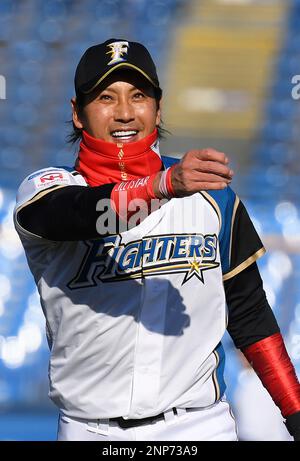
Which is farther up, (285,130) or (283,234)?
(285,130)

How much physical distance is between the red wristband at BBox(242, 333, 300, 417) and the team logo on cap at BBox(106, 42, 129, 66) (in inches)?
36.5

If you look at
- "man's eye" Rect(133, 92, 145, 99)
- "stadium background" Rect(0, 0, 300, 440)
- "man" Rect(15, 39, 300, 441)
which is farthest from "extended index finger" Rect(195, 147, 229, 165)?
"stadium background" Rect(0, 0, 300, 440)

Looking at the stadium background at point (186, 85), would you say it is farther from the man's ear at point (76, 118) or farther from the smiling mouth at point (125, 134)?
the smiling mouth at point (125, 134)

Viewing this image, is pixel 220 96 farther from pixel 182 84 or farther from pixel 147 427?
pixel 147 427

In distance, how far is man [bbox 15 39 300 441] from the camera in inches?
93.9

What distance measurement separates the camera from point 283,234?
6.61 meters

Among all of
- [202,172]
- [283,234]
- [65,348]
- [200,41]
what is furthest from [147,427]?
[200,41]

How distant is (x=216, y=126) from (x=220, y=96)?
1.57ft

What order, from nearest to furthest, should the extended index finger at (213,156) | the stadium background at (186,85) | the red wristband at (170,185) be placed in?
the extended index finger at (213,156), the red wristband at (170,185), the stadium background at (186,85)

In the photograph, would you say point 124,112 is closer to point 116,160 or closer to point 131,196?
Result: point 116,160

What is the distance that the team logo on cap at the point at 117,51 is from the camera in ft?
8.29

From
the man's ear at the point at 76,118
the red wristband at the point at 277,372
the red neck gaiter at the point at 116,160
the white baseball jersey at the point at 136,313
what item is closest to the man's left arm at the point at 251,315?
the red wristband at the point at 277,372

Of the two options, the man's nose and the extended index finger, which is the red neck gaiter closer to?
the man's nose

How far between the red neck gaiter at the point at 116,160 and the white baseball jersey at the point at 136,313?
5 cm
